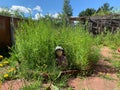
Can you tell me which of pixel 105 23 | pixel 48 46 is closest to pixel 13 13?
pixel 48 46

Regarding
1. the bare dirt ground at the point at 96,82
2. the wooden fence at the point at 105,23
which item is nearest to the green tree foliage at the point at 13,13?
the bare dirt ground at the point at 96,82

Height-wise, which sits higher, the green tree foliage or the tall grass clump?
the green tree foliage

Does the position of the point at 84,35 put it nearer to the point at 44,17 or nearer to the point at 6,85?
the point at 44,17

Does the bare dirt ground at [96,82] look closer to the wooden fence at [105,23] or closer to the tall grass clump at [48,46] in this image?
the tall grass clump at [48,46]

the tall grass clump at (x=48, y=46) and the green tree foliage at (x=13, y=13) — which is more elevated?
the green tree foliage at (x=13, y=13)

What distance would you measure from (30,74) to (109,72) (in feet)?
5.95

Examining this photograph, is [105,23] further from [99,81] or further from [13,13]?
[99,81]

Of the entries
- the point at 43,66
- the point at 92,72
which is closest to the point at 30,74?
the point at 43,66

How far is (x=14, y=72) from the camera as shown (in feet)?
13.1

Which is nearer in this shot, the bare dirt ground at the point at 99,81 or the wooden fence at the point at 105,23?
the bare dirt ground at the point at 99,81

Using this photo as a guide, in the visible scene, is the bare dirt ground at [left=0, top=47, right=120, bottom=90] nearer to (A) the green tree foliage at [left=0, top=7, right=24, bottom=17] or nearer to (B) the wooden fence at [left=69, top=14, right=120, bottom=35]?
(A) the green tree foliage at [left=0, top=7, right=24, bottom=17]

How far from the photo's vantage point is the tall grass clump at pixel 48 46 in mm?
4059

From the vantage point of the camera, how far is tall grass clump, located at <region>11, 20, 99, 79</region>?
406 centimetres

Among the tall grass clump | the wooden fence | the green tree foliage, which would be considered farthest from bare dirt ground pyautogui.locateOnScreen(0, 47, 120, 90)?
the wooden fence
